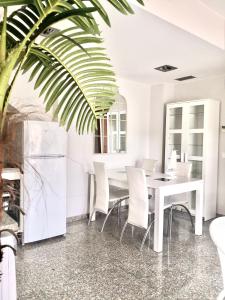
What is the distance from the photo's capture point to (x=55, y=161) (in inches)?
130

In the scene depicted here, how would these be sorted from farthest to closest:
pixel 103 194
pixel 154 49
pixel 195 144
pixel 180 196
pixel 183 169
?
1. pixel 195 144
2. pixel 183 169
3. pixel 180 196
4. pixel 103 194
5. pixel 154 49

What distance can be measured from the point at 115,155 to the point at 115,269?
2.50 metres

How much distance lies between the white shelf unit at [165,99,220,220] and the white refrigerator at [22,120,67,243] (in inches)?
92.9

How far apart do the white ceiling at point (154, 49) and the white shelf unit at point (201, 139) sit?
1.96 ft

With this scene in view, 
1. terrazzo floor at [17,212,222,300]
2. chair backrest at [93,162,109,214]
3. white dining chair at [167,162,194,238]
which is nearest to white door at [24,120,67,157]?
chair backrest at [93,162,109,214]

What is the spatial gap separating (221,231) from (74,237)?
2.40m

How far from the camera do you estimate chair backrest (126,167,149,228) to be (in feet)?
9.84

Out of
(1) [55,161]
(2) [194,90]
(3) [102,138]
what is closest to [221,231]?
(1) [55,161]

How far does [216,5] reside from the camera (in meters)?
2.66

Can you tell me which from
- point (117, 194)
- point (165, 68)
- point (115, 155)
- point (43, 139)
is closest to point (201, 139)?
point (165, 68)

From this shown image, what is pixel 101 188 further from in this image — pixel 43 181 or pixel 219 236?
pixel 219 236

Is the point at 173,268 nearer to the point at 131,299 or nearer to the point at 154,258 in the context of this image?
the point at 154,258

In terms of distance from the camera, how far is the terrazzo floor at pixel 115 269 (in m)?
2.18

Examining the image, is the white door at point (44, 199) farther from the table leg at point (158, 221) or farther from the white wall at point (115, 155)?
the table leg at point (158, 221)
